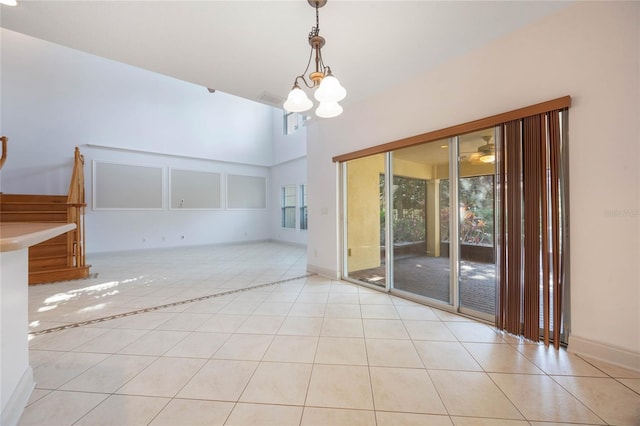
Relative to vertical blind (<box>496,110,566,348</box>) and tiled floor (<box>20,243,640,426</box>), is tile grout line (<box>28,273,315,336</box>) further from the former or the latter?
vertical blind (<box>496,110,566,348</box>)

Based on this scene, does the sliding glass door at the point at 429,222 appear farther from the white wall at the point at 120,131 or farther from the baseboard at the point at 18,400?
the white wall at the point at 120,131

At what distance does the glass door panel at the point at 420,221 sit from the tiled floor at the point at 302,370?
0.65 metres

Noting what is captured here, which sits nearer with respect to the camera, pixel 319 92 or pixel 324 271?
pixel 319 92

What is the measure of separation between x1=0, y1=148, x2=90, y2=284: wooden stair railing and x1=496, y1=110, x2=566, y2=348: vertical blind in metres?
6.68

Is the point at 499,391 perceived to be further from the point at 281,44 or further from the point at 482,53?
the point at 281,44

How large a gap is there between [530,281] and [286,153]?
26.2 feet

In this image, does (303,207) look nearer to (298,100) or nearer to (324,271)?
(324,271)

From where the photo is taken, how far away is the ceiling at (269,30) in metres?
2.18

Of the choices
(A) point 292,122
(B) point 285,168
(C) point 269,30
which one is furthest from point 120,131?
(C) point 269,30

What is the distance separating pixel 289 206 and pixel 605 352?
8088mm

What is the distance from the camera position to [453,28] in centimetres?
241

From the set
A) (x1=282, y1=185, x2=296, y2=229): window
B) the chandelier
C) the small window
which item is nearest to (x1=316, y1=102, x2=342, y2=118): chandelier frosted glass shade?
the chandelier

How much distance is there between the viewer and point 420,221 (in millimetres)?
3627

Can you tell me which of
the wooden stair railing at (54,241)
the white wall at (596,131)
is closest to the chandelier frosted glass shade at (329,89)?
the white wall at (596,131)
